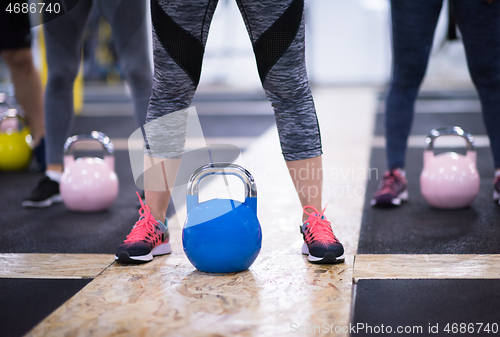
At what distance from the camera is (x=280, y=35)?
4.78ft

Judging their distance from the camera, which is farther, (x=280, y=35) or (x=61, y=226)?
(x=61, y=226)

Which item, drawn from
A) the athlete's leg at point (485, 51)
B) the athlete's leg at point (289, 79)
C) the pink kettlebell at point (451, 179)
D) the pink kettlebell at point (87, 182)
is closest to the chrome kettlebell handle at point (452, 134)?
the pink kettlebell at point (451, 179)

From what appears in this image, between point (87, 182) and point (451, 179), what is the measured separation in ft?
4.96

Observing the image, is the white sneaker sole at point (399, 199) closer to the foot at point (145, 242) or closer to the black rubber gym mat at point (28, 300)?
the foot at point (145, 242)

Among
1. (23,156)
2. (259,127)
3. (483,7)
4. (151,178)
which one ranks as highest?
(483,7)

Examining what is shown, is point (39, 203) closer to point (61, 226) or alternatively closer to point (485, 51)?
point (61, 226)

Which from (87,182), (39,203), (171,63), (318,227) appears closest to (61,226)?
(87,182)

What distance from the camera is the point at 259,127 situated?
15.4 feet

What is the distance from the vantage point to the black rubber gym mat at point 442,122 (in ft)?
13.9

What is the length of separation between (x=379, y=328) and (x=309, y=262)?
42 centimetres

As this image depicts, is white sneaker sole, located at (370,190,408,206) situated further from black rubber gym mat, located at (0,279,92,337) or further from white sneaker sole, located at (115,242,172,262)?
black rubber gym mat, located at (0,279,92,337)

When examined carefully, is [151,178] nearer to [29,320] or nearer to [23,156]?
[29,320]

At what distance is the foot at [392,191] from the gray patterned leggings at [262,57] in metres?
0.77

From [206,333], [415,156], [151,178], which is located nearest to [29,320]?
[206,333]
